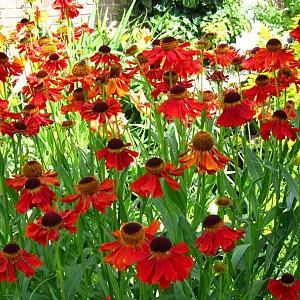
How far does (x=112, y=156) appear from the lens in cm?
137

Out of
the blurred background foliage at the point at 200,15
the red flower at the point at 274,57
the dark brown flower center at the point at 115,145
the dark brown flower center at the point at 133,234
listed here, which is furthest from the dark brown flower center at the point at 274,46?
the blurred background foliage at the point at 200,15

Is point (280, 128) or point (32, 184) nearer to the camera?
point (32, 184)

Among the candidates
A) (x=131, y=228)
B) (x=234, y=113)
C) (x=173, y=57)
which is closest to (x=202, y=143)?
(x=234, y=113)

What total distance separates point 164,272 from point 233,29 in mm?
5717

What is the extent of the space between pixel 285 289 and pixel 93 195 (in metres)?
0.39

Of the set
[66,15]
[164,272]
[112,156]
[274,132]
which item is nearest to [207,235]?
[164,272]

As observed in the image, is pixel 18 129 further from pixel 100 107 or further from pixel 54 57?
pixel 54 57

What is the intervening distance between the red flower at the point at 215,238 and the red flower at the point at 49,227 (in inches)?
8.8

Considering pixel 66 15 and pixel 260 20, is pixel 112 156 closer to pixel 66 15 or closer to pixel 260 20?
pixel 66 15

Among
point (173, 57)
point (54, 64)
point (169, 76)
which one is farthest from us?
point (54, 64)

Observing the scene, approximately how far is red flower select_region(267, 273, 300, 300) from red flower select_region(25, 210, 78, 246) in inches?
14.9

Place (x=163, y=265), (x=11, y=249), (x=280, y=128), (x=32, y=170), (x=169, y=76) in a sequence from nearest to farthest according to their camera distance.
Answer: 1. (x=163, y=265)
2. (x=11, y=249)
3. (x=32, y=170)
4. (x=280, y=128)
5. (x=169, y=76)

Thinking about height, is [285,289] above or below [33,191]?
below

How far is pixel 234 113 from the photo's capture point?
4.58ft
